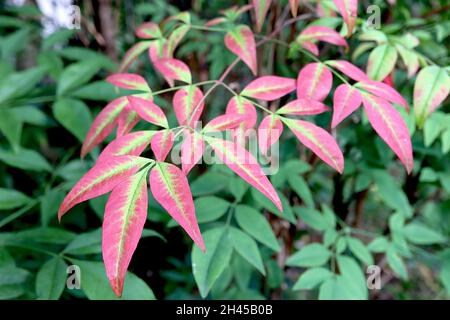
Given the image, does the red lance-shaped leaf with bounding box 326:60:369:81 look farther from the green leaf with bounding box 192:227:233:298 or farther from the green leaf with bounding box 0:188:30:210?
the green leaf with bounding box 0:188:30:210

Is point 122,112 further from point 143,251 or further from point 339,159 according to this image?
point 143,251

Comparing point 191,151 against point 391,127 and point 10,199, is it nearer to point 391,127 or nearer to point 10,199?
point 391,127

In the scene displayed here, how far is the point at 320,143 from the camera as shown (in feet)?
1.60

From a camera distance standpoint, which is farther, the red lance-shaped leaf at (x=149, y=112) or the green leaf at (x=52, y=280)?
the green leaf at (x=52, y=280)

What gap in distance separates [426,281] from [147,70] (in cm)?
148

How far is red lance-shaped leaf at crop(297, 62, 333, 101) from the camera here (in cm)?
57

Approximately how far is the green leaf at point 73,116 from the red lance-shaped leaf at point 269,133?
0.54 metres

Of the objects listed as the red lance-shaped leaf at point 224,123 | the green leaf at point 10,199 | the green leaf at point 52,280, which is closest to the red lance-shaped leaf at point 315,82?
the red lance-shaped leaf at point 224,123

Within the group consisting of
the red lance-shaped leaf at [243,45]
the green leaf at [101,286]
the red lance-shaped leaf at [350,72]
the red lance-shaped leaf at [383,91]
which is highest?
the red lance-shaped leaf at [243,45]

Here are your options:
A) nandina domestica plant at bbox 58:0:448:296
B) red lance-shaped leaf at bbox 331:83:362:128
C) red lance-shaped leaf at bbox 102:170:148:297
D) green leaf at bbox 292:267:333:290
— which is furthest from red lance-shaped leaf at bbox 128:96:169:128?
green leaf at bbox 292:267:333:290

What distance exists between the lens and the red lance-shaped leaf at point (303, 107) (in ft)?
1.78

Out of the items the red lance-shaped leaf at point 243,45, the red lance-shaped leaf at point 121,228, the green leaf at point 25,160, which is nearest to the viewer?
the red lance-shaped leaf at point 121,228

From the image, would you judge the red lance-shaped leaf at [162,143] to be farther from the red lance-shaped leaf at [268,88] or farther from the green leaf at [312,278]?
the green leaf at [312,278]

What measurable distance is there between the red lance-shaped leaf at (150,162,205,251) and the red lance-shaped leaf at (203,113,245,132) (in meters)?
0.08
